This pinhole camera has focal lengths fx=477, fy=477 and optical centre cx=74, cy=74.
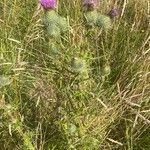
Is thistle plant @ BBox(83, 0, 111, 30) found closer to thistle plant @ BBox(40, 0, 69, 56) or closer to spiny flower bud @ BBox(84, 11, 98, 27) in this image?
spiny flower bud @ BBox(84, 11, 98, 27)

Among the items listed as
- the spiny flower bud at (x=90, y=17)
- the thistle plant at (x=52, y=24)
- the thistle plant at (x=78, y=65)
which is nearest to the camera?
the thistle plant at (x=78, y=65)

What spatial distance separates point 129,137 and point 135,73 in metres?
0.30

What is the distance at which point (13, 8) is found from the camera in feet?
9.11

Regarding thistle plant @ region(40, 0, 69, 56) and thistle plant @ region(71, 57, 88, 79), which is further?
thistle plant @ region(40, 0, 69, 56)

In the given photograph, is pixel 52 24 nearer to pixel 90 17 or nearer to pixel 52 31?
pixel 52 31

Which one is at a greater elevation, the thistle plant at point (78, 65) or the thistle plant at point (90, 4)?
the thistle plant at point (90, 4)

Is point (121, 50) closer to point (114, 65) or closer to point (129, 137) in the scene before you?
point (114, 65)

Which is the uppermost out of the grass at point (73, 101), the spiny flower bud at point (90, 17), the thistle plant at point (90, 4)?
the thistle plant at point (90, 4)

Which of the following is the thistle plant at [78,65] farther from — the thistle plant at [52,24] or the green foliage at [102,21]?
the green foliage at [102,21]

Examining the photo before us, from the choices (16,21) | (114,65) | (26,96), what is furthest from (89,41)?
(16,21)

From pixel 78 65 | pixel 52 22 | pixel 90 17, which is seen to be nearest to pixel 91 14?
pixel 90 17

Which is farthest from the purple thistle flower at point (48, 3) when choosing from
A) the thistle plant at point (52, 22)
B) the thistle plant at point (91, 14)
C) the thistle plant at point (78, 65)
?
the thistle plant at point (78, 65)

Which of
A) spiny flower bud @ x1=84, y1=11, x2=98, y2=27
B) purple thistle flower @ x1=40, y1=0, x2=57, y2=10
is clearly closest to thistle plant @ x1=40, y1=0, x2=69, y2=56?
purple thistle flower @ x1=40, y1=0, x2=57, y2=10

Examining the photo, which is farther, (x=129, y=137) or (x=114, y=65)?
(x=114, y=65)
